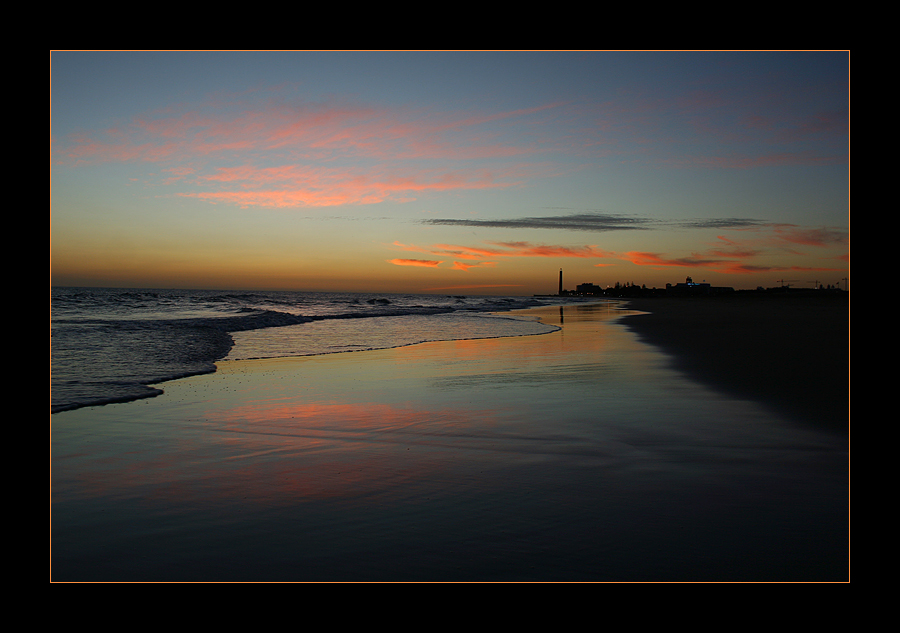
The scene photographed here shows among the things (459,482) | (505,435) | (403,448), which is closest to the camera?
(459,482)

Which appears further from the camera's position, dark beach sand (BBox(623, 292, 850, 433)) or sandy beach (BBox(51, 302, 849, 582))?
dark beach sand (BBox(623, 292, 850, 433))

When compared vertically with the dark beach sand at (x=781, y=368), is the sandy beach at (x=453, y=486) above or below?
below

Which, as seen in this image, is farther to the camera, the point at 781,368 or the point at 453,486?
the point at 781,368

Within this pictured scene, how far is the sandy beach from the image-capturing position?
3.28m

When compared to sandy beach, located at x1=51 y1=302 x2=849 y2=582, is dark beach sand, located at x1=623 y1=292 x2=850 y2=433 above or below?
above

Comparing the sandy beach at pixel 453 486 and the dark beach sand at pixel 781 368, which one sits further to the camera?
the dark beach sand at pixel 781 368

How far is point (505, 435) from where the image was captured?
6.20 metres

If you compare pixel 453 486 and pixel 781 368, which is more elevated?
pixel 781 368

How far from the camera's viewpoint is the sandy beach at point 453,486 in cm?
328

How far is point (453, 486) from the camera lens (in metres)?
4.54
